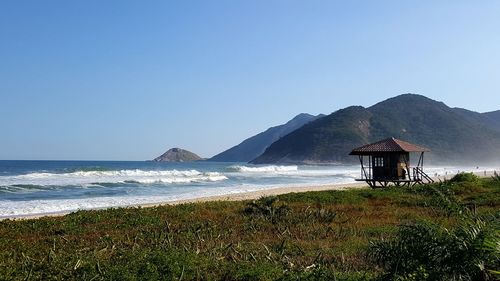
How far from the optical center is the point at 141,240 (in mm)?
11750

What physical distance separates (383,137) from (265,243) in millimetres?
165767

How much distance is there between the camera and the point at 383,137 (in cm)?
17188

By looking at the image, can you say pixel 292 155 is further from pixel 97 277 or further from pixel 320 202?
pixel 97 277

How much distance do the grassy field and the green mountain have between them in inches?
5610

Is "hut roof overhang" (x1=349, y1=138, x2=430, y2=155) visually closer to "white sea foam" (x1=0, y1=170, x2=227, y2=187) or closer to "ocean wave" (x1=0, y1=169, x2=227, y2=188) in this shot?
"ocean wave" (x1=0, y1=169, x2=227, y2=188)

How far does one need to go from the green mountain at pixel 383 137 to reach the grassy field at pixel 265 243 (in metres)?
142

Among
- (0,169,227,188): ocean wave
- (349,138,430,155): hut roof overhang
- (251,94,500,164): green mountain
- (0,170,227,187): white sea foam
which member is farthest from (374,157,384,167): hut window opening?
(251,94,500,164): green mountain

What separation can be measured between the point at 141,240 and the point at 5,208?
23263mm

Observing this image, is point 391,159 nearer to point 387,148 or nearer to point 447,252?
point 387,148

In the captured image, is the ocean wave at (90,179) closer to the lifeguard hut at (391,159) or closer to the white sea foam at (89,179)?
the white sea foam at (89,179)

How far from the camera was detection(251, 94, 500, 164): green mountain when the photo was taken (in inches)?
6501

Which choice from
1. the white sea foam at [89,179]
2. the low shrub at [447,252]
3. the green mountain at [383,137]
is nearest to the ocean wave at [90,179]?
the white sea foam at [89,179]

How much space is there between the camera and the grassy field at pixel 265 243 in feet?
18.9

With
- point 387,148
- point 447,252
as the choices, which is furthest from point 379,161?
point 447,252
